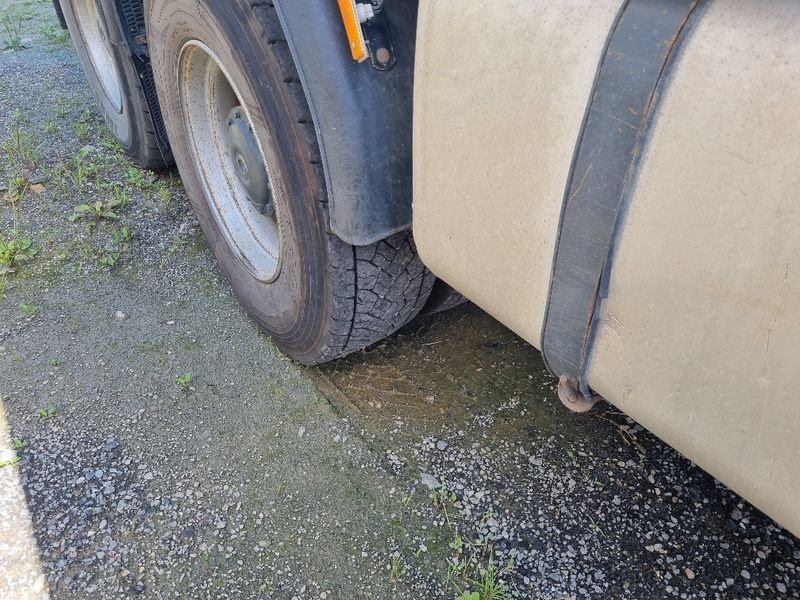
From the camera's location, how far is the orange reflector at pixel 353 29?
123 centimetres

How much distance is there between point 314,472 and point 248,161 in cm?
86

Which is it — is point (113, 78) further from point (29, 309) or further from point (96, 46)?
point (29, 309)

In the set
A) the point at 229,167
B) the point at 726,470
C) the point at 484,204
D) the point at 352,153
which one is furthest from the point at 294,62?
the point at 726,470

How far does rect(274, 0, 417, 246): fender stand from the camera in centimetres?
127

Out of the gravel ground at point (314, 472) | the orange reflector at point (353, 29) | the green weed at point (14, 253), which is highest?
the orange reflector at point (353, 29)

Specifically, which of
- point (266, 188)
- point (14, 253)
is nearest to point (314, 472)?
point (266, 188)

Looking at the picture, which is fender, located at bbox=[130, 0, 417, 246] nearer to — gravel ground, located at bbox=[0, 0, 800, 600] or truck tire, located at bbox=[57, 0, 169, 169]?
gravel ground, located at bbox=[0, 0, 800, 600]

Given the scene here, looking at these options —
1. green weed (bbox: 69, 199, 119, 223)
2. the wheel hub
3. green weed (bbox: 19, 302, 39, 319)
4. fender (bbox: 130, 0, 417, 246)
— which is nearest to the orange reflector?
fender (bbox: 130, 0, 417, 246)

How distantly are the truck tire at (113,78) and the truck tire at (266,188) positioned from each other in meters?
0.45

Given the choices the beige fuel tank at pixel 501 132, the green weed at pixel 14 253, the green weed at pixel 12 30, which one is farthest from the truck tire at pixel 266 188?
the green weed at pixel 12 30

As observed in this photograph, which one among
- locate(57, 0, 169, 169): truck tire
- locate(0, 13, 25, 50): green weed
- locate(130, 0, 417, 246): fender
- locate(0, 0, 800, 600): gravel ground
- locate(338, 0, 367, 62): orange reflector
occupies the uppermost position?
locate(338, 0, 367, 62): orange reflector

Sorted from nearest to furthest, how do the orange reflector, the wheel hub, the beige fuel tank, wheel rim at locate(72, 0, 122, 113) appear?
1. the beige fuel tank
2. the orange reflector
3. the wheel hub
4. wheel rim at locate(72, 0, 122, 113)

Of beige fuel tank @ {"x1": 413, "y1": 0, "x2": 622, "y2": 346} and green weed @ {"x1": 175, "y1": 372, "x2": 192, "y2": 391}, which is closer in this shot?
beige fuel tank @ {"x1": 413, "y1": 0, "x2": 622, "y2": 346}

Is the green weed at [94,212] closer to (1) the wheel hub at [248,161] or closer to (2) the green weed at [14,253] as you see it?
A: (2) the green weed at [14,253]
